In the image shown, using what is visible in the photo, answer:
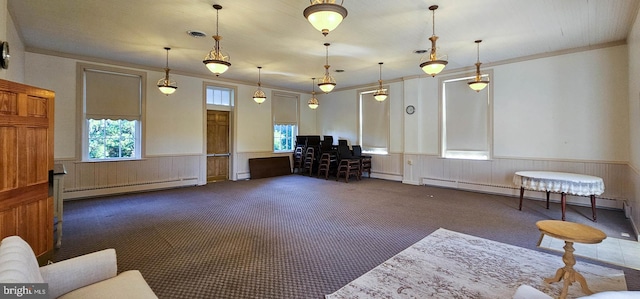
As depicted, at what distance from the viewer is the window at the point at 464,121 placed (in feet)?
22.1

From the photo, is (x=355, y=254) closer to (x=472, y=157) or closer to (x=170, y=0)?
(x=170, y=0)

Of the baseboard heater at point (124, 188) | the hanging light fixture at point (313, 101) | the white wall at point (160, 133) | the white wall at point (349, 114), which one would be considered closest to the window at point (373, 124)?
the white wall at point (349, 114)

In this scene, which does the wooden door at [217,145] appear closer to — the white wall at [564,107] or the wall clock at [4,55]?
the wall clock at [4,55]

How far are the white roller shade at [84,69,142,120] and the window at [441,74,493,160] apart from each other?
782 cm

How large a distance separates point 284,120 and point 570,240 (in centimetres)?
854

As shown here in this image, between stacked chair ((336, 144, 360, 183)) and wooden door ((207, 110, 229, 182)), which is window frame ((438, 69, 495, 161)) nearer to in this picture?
stacked chair ((336, 144, 360, 183))

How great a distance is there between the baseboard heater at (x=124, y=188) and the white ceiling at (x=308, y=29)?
115 inches

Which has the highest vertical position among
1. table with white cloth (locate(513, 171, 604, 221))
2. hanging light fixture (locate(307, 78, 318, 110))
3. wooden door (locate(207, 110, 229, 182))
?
hanging light fixture (locate(307, 78, 318, 110))

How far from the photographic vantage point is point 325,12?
256 cm

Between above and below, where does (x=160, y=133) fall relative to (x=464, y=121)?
below

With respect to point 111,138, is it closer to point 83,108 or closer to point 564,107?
point 83,108

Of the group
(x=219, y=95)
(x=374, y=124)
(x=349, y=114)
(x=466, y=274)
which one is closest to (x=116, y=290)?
(x=466, y=274)

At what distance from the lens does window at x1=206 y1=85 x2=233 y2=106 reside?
8.15 m

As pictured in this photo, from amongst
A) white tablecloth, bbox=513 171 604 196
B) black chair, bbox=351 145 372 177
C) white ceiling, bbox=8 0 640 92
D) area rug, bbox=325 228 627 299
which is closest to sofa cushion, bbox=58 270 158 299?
area rug, bbox=325 228 627 299
